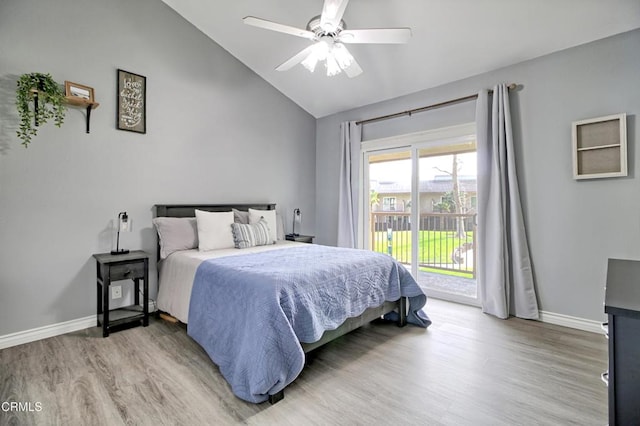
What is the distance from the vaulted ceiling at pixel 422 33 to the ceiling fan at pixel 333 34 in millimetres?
730

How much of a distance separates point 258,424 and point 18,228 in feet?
8.31

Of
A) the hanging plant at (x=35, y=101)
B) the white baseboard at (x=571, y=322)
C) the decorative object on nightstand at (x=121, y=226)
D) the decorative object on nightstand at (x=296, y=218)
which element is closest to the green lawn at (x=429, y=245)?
the white baseboard at (x=571, y=322)

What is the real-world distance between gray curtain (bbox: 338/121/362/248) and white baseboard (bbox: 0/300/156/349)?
3069 mm

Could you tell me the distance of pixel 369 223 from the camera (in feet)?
15.2

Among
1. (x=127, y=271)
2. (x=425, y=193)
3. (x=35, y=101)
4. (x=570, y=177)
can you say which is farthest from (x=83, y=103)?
(x=570, y=177)

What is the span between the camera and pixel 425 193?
13.2 ft

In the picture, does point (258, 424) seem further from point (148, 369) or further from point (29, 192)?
point (29, 192)

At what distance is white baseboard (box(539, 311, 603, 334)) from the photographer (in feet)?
9.17

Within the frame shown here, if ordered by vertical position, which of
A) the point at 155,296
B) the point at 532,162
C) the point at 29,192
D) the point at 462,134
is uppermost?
the point at 462,134

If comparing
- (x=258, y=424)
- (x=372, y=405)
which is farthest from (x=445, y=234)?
(x=258, y=424)

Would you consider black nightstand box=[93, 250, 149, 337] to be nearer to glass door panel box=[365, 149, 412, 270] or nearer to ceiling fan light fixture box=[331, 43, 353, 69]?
ceiling fan light fixture box=[331, 43, 353, 69]

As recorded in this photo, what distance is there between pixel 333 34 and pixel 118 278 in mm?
2741

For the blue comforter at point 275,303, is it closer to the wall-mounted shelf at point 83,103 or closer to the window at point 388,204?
the window at point 388,204

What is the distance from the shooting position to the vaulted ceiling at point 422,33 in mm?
2641
